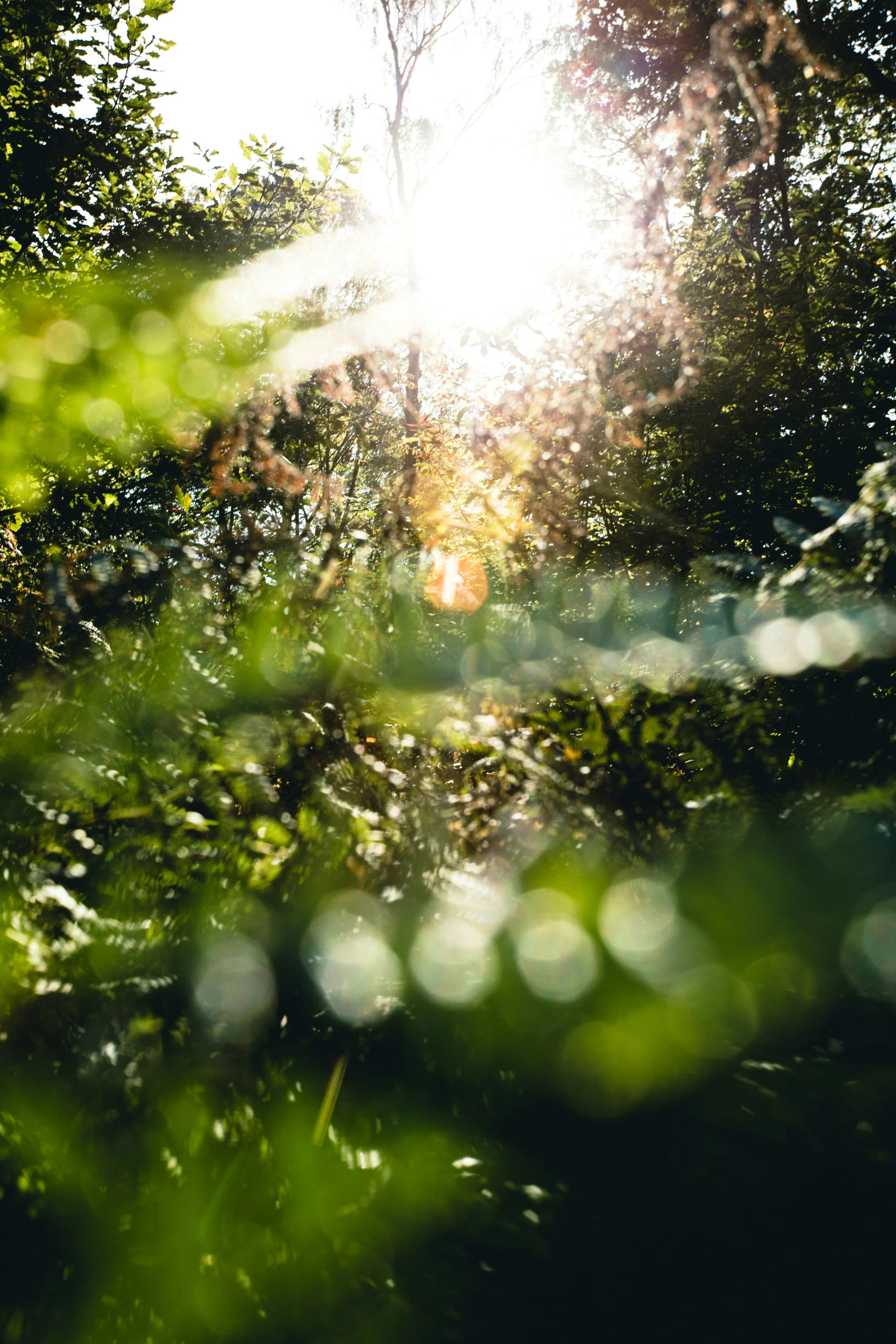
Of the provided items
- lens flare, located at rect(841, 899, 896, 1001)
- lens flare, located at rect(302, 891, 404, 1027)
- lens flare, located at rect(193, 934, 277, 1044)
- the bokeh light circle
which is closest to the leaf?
lens flare, located at rect(841, 899, 896, 1001)

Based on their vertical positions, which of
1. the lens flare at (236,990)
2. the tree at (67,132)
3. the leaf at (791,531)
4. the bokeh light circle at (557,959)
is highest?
the tree at (67,132)

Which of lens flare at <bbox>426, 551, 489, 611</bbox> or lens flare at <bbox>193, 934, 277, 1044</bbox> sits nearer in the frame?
lens flare at <bbox>193, 934, 277, 1044</bbox>

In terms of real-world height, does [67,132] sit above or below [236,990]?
above

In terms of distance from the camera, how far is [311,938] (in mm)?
1795

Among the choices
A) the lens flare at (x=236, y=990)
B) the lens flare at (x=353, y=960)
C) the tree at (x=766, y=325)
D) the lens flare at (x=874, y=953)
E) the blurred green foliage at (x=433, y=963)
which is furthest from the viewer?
the tree at (x=766, y=325)

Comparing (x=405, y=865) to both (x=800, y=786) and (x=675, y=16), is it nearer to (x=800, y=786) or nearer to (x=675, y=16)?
(x=800, y=786)

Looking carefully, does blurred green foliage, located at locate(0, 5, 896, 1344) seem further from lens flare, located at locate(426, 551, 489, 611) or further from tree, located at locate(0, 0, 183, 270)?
tree, located at locate(0, 0, 183, 270)

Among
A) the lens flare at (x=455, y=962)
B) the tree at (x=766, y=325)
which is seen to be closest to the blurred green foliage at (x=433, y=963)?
the lens flare at (x=455, y=962)

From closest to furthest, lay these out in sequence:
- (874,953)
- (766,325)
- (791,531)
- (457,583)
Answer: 1. (874,953)
2. (791,531)
3. (457,583)
4. (766,325)

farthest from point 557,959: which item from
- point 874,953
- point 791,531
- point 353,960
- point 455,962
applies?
point 791,531

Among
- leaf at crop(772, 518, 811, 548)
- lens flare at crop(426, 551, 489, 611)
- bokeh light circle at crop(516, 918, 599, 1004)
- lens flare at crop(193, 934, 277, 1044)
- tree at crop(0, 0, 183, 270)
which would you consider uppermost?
tree at crop(0, 0, 183, 270)

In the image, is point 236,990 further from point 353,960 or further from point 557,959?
point 557,959

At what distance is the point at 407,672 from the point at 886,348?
229 inches

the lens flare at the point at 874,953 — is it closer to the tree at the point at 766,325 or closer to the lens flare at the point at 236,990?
the lens flare at the point at 236,990
